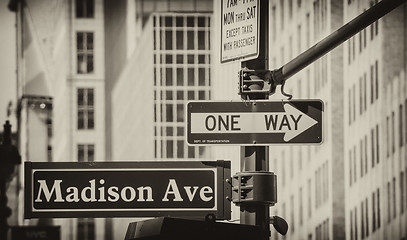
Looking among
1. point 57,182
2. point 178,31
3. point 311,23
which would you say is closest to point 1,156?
point 57,182

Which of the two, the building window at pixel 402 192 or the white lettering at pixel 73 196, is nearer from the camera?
the white lettering at pixel 73 196

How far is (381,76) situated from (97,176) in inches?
2651

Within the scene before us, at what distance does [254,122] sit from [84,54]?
76.4m

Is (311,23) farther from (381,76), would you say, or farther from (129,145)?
(129,145)

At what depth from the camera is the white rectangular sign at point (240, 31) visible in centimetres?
686

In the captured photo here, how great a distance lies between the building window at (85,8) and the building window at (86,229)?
703 inches

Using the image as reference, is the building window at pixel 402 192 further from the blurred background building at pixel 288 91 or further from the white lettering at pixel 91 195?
the white lettering at pixel 91 195

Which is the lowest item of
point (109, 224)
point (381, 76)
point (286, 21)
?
point (109, 224)

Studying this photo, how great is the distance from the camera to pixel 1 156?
15.8m

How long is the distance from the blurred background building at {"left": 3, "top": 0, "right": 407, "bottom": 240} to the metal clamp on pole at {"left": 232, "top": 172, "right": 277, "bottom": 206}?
6022 cm

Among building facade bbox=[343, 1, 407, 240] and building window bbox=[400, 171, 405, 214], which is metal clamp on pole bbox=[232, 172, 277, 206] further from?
building window bbox=[400, 171, 405, 214]

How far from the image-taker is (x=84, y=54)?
82.2 m

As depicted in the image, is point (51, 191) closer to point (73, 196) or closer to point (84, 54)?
point (73, 196)

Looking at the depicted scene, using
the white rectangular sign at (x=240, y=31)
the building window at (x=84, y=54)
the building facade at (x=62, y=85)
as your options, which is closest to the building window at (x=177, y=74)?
the building window at (x=84, y=54)
